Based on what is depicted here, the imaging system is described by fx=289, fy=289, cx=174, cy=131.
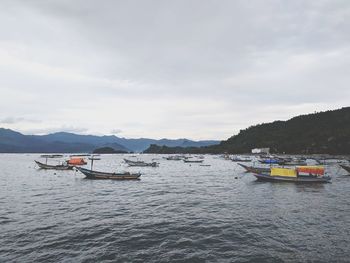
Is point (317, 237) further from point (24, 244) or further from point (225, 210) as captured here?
point (24, 244)

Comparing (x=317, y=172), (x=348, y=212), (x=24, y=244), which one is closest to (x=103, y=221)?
(x=24, y=244)

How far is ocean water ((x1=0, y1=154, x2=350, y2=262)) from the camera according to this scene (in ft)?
70.3

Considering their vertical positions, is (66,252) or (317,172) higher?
(317,172)

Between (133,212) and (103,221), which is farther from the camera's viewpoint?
(133,212)

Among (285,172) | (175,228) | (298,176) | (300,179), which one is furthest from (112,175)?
(175,228)

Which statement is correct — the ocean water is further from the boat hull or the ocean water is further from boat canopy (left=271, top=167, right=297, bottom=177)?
boat canopy (left=271, top=167, right=297, bottom=177)

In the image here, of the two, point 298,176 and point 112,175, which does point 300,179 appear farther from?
point 112,175

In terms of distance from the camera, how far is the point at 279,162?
143m

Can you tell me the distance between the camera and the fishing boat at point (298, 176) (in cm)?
6361

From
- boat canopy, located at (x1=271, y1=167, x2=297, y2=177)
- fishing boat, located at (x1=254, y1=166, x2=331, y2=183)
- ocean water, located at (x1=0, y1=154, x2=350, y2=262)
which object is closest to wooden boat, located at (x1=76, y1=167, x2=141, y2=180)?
ocean water, located at (x1=0, y1=154, x2=350, y2=262)

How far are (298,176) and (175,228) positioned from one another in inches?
1785

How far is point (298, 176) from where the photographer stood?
212 ft

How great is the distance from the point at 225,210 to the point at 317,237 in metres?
13.2

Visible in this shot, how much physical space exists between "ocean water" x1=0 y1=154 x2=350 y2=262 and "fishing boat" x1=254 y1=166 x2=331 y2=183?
1441 cm
